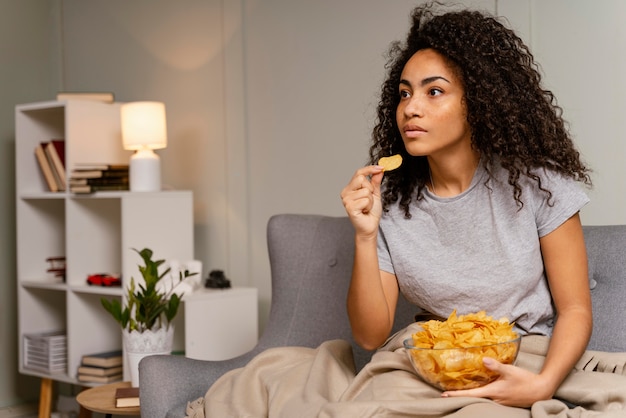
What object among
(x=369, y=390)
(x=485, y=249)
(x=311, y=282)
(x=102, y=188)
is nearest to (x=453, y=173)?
(x=485, y=249)

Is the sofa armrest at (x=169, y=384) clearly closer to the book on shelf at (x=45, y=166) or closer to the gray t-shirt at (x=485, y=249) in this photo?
the gray t-shirt at (x=485, y=249)

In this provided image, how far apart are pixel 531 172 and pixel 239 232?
1.91 metres

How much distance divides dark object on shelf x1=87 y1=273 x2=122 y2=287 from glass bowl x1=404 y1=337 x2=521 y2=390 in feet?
6.77

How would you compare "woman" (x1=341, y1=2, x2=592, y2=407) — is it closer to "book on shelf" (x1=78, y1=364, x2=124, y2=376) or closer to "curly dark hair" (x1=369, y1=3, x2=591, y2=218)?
"curly dark hair" (x1=369, y1=3, x2=591, y2=218)

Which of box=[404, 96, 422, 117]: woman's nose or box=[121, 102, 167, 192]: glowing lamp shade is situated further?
box=[121, 102, 167, 192]: glowing lamp shade

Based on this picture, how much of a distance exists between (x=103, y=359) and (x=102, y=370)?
0.04m

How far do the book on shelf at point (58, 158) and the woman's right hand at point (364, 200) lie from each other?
2.12m

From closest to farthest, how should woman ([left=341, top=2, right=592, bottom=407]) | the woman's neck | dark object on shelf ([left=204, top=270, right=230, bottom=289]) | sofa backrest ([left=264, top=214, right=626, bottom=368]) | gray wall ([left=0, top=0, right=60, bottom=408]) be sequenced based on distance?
woman ([left=341, top=2, right=592, bottom=407]) → the woman's neck → sofa backrest ([left=264, top=214, right=626, bottom=368]) → dark object on shelf ([left=204, top=270, right=230, bottom=289]) → gray wall ([left=0, top=0, right=60, bottom=408])

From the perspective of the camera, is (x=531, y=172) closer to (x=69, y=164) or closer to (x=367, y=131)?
(x=367, y=131)

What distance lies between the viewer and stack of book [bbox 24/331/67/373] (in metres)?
3.67

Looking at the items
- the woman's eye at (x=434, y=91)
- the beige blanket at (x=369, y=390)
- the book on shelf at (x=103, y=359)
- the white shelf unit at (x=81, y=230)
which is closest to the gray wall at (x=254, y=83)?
the white shelf unit at (x=81, y=230)

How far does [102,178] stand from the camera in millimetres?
3484

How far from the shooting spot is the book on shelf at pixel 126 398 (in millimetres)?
2506

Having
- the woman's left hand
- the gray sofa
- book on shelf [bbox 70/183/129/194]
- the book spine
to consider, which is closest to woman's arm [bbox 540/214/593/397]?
the woman's left hand
